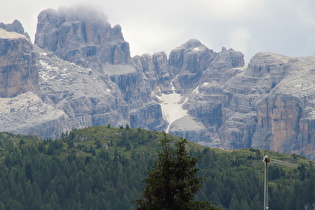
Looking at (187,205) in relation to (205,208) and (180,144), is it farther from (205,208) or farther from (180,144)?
(180,144)

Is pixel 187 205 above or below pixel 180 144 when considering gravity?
below

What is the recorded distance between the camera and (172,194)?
61.4m

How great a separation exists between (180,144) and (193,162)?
201 cm

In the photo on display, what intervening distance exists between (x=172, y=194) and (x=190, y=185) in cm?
181

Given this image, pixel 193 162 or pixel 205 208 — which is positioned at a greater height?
pixel 193 162

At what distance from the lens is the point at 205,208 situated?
200 ft

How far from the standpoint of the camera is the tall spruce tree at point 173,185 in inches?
2393

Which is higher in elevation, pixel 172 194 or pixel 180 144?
pixel 180 144

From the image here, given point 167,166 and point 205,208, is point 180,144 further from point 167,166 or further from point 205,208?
point 205,208

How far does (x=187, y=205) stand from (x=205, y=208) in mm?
1704

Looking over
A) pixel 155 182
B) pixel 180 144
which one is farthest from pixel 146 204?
pixel 180 144

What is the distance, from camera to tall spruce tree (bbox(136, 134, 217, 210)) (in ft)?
199

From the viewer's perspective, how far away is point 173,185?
60844 millimetres

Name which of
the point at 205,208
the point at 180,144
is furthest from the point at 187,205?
the point at 180,144
